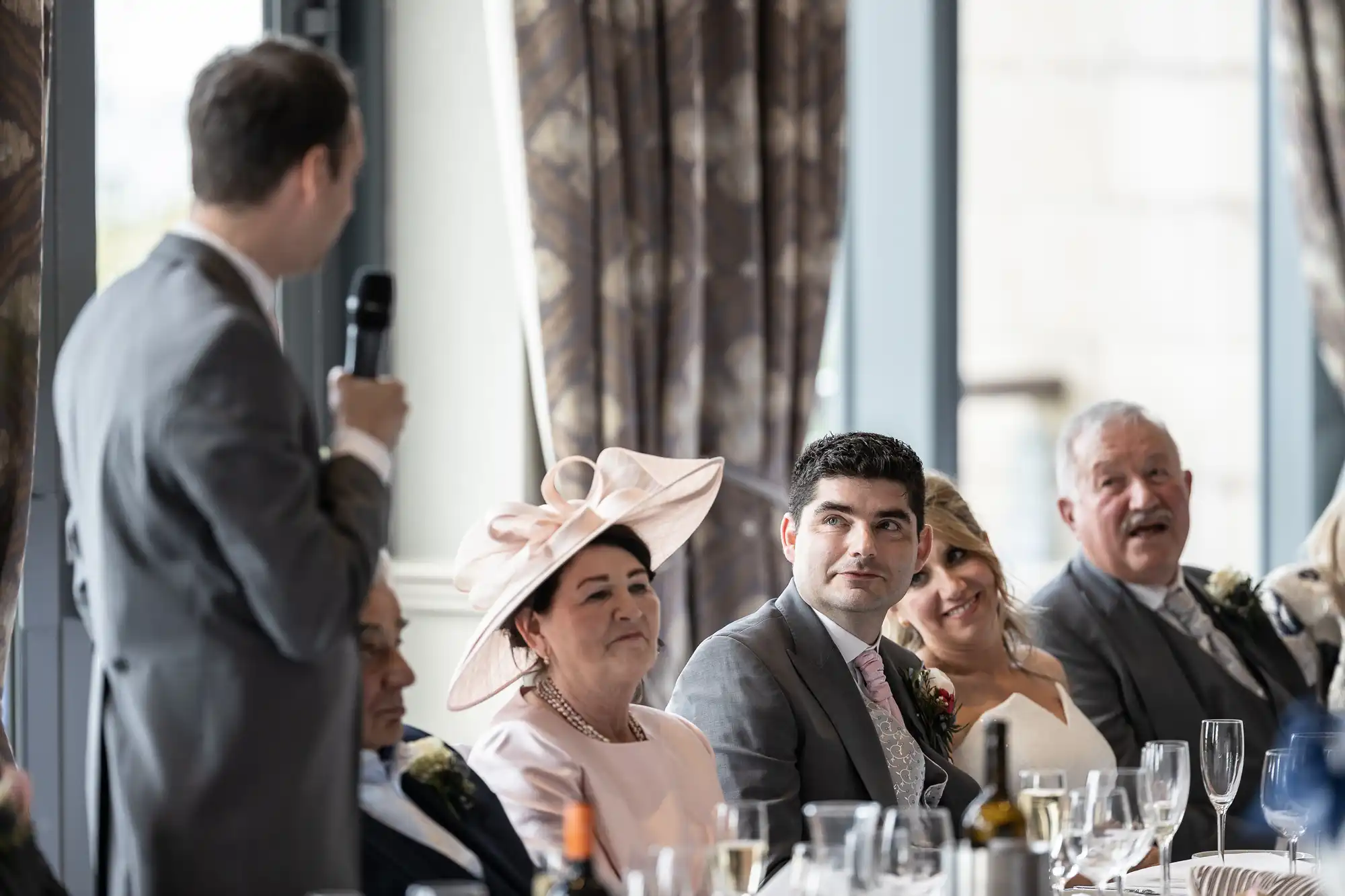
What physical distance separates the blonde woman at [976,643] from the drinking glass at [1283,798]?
0.76 metres

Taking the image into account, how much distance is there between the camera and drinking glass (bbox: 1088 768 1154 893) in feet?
7.06

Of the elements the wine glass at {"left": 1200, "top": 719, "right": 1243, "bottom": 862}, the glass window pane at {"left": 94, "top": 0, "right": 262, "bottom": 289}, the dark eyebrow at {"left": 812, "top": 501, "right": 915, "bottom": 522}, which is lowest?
the wine glass at {"left": 1200, "top": 719, "right": 1243, "bottom": 862}

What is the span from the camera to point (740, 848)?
Result: 1925 mm

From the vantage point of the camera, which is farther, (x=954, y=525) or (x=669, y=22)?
(x=669, y=22)

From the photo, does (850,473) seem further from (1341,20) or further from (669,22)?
(1341,20)

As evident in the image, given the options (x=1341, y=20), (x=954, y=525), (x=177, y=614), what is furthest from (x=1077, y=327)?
(x=177, y=614)

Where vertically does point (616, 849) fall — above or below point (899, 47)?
below

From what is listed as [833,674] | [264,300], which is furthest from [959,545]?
[264,300]

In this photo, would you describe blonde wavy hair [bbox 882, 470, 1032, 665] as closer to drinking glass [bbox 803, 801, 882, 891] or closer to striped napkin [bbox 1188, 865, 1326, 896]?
striped napkin [bbox 1188, 865, 1326, 896]

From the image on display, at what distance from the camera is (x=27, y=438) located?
2.90 metres

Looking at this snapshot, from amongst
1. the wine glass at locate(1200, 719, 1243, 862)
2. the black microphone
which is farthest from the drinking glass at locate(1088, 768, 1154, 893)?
the black microphone

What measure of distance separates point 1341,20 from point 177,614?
16.2 feet

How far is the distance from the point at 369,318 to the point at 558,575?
86 cm

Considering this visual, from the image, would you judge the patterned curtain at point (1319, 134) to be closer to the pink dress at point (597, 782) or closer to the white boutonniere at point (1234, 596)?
the white boutonniere at point (1234, 596)
